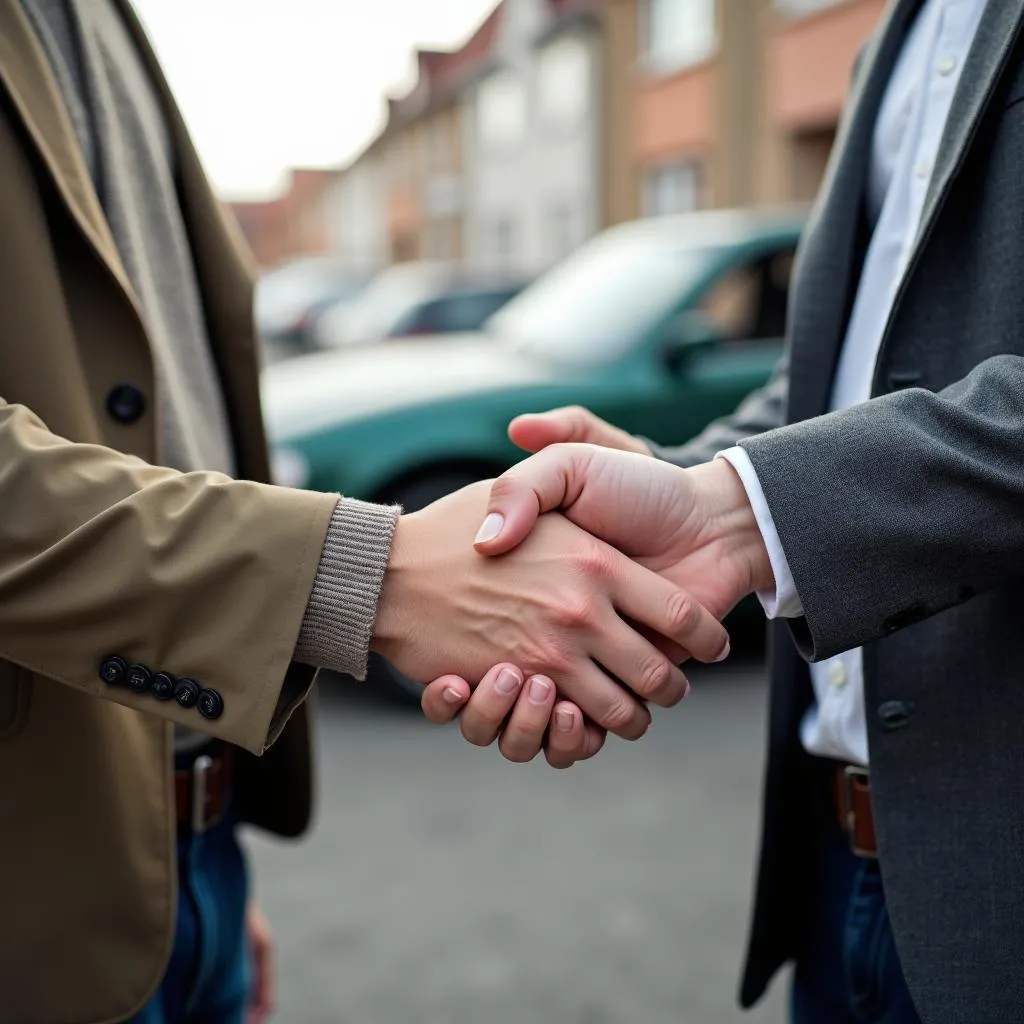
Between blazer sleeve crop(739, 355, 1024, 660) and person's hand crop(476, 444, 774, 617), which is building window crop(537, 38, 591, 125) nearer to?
person's hand crop(476, 444, 774, 617)

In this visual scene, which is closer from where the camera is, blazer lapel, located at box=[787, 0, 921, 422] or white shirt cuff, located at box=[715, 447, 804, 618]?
white shirt cuff, located at box=[715, 447, 804, 618]

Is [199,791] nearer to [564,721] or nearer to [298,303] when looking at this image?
[564,721]

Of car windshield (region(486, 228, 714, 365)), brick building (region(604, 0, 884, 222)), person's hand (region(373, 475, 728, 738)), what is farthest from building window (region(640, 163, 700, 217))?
person's hand (region(373, 475, 728, 738))

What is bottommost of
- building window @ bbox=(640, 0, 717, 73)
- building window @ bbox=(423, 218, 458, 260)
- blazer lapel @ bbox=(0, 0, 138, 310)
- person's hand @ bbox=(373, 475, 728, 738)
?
building window @ bbox=(423, 218, 458, 260)

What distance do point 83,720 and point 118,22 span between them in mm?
998

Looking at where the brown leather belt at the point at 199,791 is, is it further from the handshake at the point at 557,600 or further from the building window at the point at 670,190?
the building window at the point at 670,190

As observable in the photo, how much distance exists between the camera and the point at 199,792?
162 cm

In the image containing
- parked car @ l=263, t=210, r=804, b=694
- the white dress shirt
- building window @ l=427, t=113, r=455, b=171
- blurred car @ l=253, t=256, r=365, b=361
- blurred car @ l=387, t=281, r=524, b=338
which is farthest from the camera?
building window @ l=427, t=113, r=455, b=171

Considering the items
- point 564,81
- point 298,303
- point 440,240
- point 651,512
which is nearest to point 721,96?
point 564,81

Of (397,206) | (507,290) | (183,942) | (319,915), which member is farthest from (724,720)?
(397,206)

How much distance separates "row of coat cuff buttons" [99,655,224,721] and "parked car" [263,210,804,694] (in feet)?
10.8

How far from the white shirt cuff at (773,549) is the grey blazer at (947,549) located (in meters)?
0.02

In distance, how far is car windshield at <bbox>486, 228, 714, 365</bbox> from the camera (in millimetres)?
5098

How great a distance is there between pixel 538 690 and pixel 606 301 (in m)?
4.16
